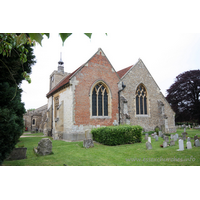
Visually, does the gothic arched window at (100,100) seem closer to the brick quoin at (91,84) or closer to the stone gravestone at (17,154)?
the brick quoin at (91,84)

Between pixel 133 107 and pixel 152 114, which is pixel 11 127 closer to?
pixel 133 107

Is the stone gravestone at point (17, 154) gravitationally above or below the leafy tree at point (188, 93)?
below

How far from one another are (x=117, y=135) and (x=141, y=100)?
898 centimetres

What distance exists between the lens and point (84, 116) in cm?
1296

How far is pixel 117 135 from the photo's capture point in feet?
32.2

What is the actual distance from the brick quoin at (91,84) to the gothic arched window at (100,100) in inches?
24.2

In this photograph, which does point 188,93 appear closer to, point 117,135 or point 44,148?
point 117,135

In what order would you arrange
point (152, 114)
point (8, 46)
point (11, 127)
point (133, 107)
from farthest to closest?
point (152, 114), point (133, 107), point (11, 127), point (8, 46)

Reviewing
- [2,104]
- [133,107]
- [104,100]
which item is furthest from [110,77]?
[2,104]

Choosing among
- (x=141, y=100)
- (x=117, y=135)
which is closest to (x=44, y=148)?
(x=117, y=135)

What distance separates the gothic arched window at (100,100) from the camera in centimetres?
1392

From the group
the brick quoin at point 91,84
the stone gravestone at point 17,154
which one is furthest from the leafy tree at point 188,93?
the stone gravestone at point 17,154

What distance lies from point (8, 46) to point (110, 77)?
12.7 meters

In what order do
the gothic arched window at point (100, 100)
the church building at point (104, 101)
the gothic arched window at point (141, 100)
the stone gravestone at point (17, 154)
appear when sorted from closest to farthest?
the stone gravestone at point (17, 154) < the church building at point (104, 101) < the gothic arched window at point (100, 100) < the gothic arched window at point (141, 100)
